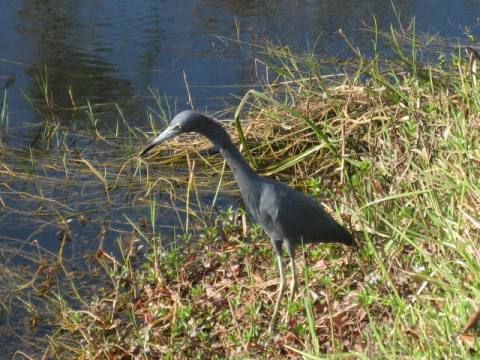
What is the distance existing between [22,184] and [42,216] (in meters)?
0.40

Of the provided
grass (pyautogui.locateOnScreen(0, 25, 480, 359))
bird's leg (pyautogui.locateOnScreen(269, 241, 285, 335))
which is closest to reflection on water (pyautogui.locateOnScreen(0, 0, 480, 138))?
grass (pyautogui.locateOnScreen(0, 25, 480, 359))

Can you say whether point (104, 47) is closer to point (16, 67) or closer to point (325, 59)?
point (16, 67)

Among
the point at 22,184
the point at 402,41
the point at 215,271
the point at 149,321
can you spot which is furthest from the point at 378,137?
the point at 402,41

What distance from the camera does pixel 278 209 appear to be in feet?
11.3

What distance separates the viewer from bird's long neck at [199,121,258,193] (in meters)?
3.36

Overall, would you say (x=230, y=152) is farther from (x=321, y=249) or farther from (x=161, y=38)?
(x=161, y=38)

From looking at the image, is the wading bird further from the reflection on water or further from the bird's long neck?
the reflection on water

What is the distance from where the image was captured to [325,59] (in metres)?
6.58

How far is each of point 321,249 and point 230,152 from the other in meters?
0.78

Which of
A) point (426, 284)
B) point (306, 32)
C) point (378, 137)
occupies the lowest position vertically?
point (306, 32)

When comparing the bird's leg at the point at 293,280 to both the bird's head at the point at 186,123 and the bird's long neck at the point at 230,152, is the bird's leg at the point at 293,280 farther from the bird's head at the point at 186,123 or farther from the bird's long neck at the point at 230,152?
the bird's head at the point at 186,123

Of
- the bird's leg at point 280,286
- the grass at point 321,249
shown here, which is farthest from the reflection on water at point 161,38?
the bird's leg at point 280,286

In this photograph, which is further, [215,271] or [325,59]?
[325,59]

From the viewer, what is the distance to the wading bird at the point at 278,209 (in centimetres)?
341
